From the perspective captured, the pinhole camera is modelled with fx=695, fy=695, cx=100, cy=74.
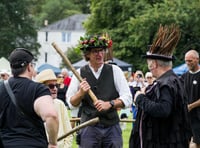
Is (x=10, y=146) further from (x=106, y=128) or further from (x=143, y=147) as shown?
(x=106, y=128)

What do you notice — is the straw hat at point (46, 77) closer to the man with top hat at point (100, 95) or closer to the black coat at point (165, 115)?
the man with top hat at point (100, 95)

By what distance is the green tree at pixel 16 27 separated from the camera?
66.4m

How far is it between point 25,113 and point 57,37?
96797mm

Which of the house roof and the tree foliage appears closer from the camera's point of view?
the tree foliage

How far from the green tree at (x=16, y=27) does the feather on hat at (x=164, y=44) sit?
5777 centimetres

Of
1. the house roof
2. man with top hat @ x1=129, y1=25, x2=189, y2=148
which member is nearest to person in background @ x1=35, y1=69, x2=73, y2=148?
man with top hat @ x1=129, y1=25, x2=189, y2=148

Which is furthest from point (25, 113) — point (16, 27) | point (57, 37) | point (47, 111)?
point (57, 37)

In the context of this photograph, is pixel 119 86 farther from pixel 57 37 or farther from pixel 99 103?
pixel 57 37

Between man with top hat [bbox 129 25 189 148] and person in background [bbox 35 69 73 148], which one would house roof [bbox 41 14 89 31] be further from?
man with top hat [bbox 129 25 189 148]

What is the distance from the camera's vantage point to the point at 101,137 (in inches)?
357

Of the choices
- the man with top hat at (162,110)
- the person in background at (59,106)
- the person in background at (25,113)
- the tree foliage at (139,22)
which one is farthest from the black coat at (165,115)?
the tree foliage at (139,22)

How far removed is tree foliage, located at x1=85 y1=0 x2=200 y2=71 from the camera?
55.2 meters

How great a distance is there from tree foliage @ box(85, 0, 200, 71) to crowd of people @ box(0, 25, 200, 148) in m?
42.3

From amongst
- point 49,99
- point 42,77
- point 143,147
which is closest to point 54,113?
point 49,99
